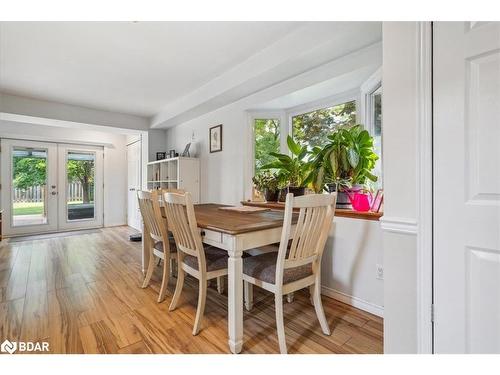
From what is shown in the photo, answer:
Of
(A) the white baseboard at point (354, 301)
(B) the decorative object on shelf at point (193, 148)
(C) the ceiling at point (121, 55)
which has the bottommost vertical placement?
(A) the white baseboard at point (354, 301)

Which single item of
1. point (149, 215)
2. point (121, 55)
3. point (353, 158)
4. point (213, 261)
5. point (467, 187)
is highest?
point (121, 55)

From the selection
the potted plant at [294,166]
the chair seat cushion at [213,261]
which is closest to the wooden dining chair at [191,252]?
the chair seat cushion at [213,261]

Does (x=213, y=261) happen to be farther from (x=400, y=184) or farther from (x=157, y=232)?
(x=400, y=184)

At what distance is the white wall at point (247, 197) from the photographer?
1890 mm

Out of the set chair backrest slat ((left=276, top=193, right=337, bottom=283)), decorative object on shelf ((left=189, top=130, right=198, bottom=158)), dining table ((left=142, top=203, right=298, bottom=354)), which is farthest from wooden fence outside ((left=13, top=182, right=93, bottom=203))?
chair backrest slat ((left=276, top=193, right=337, bottom=283))

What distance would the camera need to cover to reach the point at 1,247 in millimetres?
3773

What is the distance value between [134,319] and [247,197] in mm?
1827

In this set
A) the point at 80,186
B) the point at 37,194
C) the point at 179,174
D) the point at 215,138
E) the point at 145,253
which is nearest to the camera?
the point at 145,253

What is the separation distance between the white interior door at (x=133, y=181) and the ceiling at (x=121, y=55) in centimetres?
193

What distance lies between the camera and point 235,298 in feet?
4.79

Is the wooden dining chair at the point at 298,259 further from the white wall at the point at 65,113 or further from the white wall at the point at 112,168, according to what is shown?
the white wall at the point at 112,168

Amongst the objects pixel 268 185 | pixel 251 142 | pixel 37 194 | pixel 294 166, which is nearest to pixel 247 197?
pixel 268 185
